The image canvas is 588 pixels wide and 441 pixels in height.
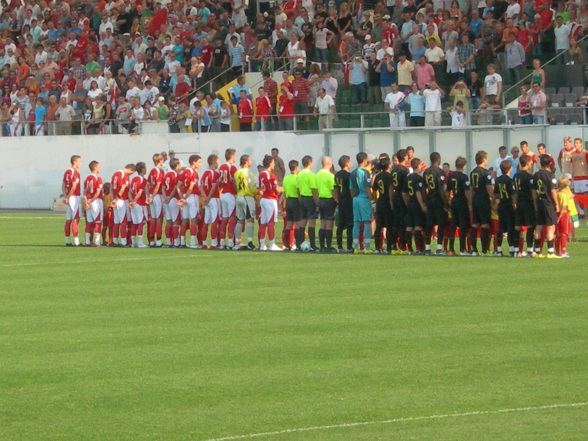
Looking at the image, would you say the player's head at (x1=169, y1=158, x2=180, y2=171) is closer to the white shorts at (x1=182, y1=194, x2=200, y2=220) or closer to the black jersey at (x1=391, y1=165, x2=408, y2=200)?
the white shorts at (x1=182, y1=194, x2=200, y2=220)

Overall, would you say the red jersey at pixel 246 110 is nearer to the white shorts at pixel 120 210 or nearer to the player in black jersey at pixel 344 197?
the white shorts at pixel 120 210


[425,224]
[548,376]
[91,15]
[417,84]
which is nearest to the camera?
[548,376]

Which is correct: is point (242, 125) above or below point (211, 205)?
above

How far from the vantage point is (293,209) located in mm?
24562

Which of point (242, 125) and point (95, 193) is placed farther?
point (242, 125)

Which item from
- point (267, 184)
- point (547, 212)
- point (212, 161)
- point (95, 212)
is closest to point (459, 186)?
point (547, 212)

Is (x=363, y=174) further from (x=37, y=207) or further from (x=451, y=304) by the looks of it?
(x=37, y=207)

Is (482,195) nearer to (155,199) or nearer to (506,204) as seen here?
(506,204)

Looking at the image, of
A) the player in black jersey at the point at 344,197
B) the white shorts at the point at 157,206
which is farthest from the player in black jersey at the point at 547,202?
the white shorts at the point at 157,206

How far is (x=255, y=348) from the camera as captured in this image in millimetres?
12766

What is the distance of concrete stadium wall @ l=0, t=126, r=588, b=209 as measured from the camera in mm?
32219

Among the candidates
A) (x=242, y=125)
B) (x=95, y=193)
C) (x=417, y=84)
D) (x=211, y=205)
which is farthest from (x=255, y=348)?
(x=242, y=125)

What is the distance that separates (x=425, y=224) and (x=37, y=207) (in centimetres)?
2300

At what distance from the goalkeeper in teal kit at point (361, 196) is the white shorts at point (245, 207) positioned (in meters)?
2.33
